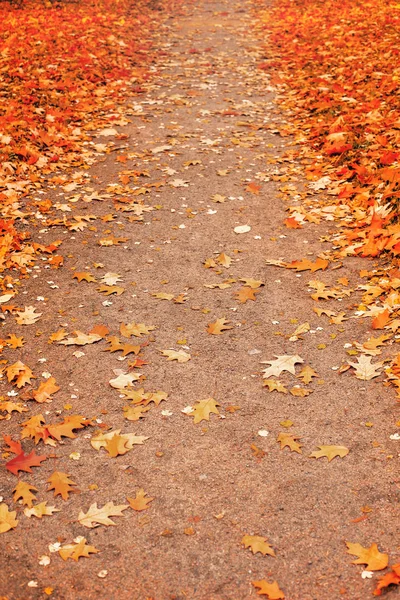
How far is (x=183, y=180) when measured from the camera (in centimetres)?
766

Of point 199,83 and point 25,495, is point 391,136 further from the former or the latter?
Result: point 25,495

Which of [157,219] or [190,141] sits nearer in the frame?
[157,219]

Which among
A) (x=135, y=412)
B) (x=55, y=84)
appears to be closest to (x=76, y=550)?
(x=135, y=412)

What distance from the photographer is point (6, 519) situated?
3342 mm

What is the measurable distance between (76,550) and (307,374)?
1969mm

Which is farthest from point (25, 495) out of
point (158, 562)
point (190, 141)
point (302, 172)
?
point (190, 141)

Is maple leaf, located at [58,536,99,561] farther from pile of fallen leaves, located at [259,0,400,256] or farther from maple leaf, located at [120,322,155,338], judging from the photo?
pile of fallen leaves, located at [259,0,400,256]

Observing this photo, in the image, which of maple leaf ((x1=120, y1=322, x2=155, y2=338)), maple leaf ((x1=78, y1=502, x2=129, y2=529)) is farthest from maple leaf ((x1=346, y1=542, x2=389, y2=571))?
maple leaf ((x1=120, y1=322, x2=155, y2=338))

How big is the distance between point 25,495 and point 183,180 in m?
4.94

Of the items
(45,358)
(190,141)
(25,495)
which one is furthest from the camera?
(190,141)

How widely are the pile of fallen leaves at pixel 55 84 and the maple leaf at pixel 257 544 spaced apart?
3534 millimetres

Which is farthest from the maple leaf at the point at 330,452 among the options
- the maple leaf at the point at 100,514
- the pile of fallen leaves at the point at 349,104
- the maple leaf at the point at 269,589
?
the pile of fallen leaves at the point at 349,104

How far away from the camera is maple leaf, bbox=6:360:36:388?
435 centimetres

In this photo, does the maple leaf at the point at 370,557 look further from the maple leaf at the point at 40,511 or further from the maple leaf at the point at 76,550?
the maple leaf at the point at 40,511
